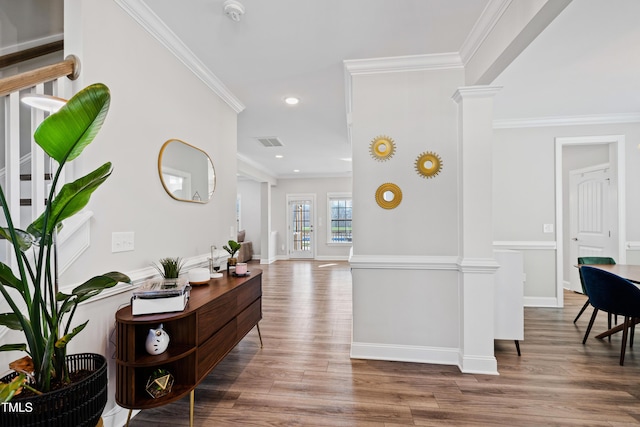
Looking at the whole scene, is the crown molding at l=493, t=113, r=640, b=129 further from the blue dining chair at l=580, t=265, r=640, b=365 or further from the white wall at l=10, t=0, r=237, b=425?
the white wall at l=10, t=0, r=237, b=425

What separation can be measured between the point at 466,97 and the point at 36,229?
291 cm

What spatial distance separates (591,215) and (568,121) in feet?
5.74

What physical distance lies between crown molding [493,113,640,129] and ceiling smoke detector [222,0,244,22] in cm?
381

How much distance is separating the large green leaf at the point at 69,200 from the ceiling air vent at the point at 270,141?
392 centimetres

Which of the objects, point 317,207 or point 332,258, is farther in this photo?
point 317,207

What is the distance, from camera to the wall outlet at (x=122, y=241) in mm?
1783

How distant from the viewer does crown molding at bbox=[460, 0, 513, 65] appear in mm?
1887

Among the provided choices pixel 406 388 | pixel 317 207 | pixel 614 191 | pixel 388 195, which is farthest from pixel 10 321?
pixel 317 207

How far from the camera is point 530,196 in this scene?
418cm

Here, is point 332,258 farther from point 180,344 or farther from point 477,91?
point 180,344

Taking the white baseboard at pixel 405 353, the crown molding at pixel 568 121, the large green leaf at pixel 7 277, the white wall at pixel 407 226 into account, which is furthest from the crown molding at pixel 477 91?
the large green leaf at pixel 7 277

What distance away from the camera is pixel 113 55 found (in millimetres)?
1783

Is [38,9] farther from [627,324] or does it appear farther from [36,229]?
[627,324]

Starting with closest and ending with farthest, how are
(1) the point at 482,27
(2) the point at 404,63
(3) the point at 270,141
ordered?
(1) the point at 482,27
(2) the point at 404,63
(3) the point at 270,141
